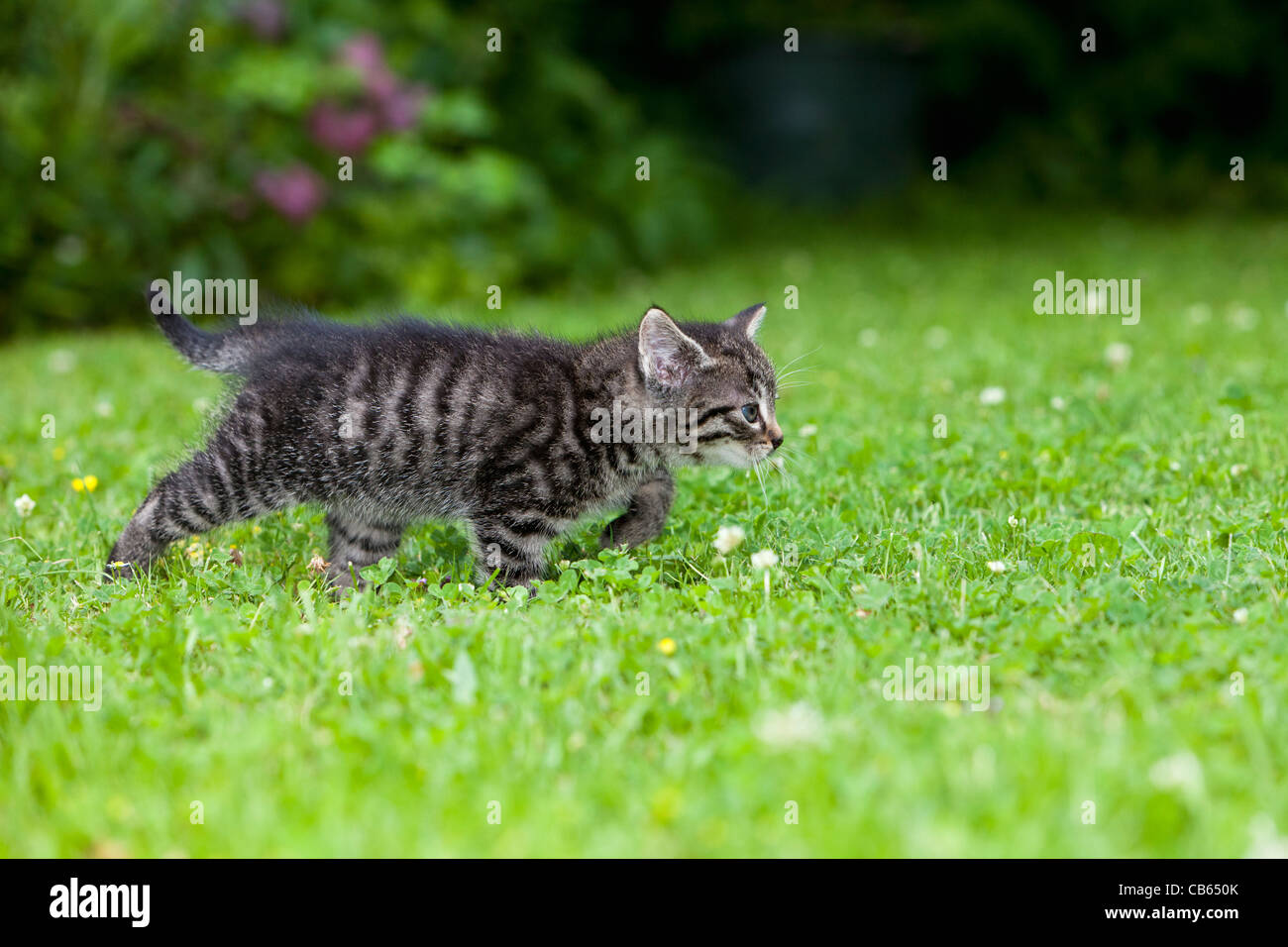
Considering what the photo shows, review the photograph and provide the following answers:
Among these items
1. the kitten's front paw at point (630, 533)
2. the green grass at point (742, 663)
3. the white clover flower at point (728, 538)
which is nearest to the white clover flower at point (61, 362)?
the green grass at point (742, 663)

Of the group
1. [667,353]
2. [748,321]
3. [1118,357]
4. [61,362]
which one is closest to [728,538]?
[667,353]

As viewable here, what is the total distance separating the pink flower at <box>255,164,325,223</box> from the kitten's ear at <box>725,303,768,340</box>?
252 inches

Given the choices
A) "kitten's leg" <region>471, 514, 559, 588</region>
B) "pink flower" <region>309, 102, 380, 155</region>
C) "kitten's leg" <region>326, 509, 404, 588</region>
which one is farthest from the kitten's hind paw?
"pink flower" <region>309, 102, 380, 155</region>

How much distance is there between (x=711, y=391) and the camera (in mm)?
4289

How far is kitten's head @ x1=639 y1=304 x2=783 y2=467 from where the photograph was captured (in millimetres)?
4207

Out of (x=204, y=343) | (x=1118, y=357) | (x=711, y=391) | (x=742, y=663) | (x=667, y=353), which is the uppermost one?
(x=1118, y=357)

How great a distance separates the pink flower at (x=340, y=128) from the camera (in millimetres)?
10299

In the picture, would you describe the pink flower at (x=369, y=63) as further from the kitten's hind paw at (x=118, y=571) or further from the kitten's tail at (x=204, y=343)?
the kitten's hind paw at (x=118, y=571)

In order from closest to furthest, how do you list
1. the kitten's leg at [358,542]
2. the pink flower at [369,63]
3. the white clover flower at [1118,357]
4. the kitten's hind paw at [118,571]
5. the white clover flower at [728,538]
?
1. the white clover flower at [728,538]
2. the kitten's hind paw at [118,571]
3. the kitten's leg at [358,542]
4. the white clover flower at [1118,357]
5. the pink flower at [369,63]

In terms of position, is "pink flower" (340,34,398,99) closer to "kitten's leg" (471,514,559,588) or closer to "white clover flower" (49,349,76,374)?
"white clover flower" (49,349,76,374)

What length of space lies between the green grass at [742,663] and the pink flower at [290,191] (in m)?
4.28

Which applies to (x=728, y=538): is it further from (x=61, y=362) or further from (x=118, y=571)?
(x=61, y=362)

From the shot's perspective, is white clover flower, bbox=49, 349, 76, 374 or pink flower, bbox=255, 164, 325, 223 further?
pink flower, bbox=255, 164, 325, 223

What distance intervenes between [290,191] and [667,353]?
22.3 feet
